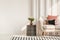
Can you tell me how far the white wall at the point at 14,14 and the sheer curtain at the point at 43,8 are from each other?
0.92 feet

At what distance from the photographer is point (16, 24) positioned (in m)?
5.43

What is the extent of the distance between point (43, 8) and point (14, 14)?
1.23 meters

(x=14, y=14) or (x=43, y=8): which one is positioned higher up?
(x=43, y=8)

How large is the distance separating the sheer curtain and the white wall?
28 centimetres

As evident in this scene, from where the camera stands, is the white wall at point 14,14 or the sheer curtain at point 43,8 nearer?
the sheer curtain at point 43,8

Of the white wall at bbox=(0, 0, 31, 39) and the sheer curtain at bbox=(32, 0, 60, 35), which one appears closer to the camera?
the sheer curtain at bbox=(32, 0, 60, 35)

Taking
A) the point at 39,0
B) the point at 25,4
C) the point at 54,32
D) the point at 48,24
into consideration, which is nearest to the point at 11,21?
the point at 25,4

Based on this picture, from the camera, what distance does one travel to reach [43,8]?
5258 millimetres

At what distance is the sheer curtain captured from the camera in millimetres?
5203

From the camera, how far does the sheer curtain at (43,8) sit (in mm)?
5203

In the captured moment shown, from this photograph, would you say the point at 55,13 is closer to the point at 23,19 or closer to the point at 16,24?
the point at 23,19

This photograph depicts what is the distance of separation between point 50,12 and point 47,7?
0.23 m

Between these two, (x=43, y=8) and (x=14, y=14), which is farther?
(x=14, y=14)

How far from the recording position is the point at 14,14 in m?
5.43
